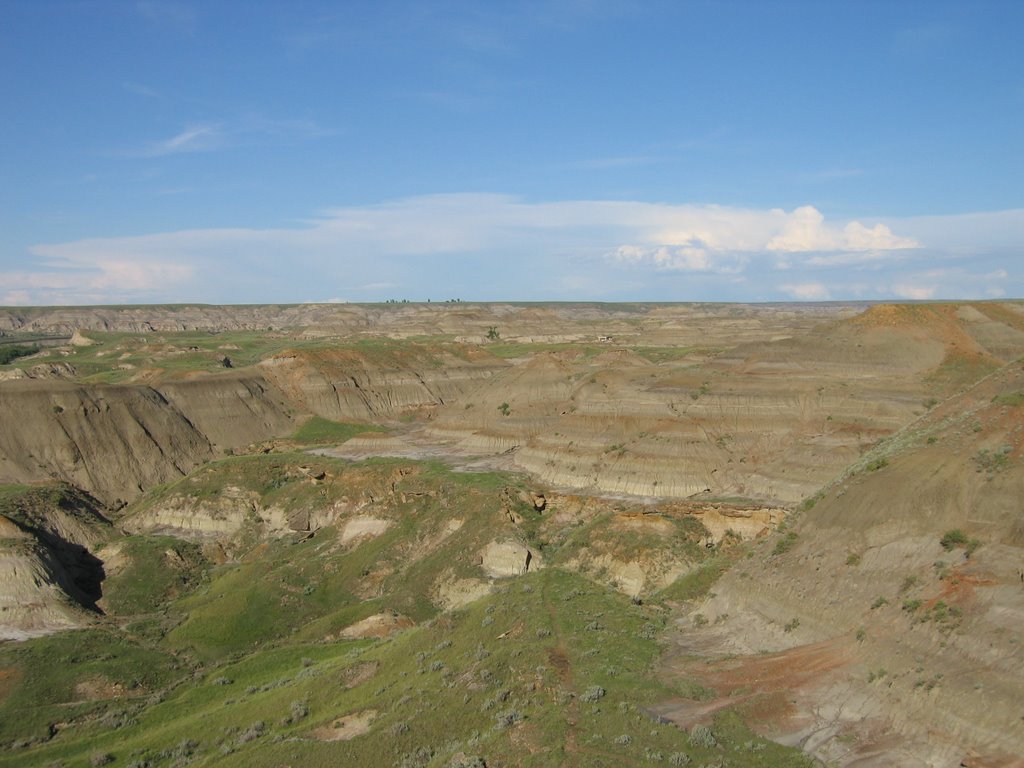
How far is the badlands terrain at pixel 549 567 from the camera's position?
22.2 m

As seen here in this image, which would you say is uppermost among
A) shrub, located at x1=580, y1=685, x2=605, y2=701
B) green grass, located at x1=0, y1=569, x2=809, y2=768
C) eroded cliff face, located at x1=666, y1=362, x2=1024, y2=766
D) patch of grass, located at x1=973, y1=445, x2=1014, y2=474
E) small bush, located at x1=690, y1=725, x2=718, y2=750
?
patch of grass, located at x1=973, y1=445, x2=1014, y2=474

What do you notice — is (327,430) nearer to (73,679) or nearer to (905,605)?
(73,679)

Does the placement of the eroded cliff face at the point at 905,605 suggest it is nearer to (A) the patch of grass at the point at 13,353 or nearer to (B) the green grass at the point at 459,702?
(B) the green grass at the point at 459,702

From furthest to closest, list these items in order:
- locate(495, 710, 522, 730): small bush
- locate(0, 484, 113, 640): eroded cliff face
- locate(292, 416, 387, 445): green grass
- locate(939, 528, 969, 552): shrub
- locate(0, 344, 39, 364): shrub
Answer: locate(0, 344, 39, 364): shrub < locate(292, 416, 387, 445): green grass < locate(0, 484, 113, 640): eroded cliff face < locate(939, 528, 969, 552): shrub < locate(495, 710, 522, 730): small bush

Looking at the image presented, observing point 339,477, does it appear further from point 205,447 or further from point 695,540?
point 695,540

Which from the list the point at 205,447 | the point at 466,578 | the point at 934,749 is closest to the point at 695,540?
the point at 466,578

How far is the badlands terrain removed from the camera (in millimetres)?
22156

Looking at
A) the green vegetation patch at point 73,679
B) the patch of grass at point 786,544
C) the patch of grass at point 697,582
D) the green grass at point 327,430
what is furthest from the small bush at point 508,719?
the green grass at point 327,430

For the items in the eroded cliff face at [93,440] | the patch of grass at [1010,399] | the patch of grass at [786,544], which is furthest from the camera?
the eroded cliff face at [93,440]

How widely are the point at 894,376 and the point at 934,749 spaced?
43241 millimetres

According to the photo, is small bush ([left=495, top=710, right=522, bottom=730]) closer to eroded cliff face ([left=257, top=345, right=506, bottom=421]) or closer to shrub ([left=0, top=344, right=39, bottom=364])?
eroded cliff face ([left=257, top=345, right=506, bottom=421])

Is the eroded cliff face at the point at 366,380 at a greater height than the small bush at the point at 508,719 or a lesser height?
greater

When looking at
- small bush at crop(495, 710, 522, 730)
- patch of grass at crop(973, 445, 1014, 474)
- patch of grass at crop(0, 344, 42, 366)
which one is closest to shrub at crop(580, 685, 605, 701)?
small bush at crop(495, 710, 522, 730)

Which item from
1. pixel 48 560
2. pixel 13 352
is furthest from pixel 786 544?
pixel 13 352
